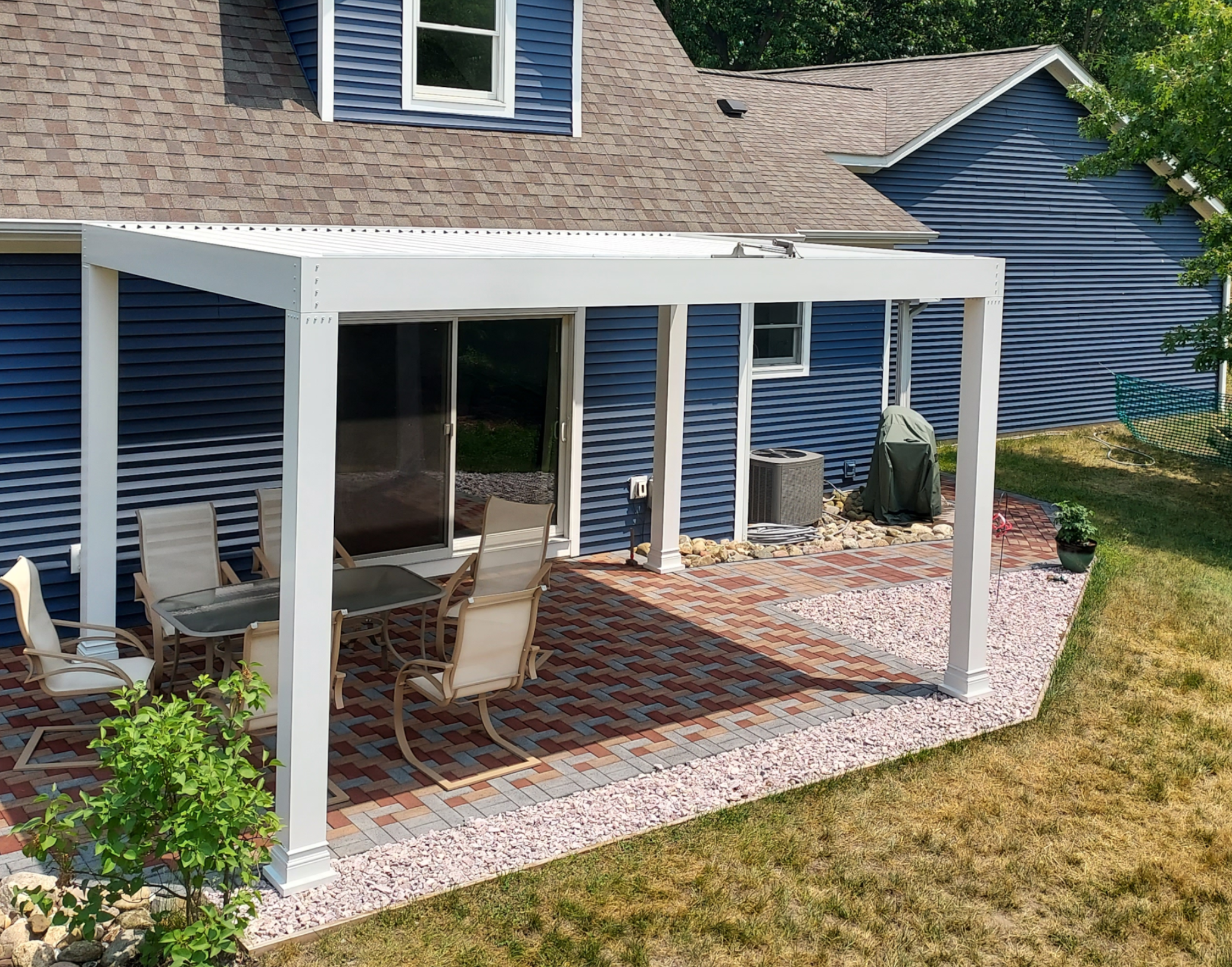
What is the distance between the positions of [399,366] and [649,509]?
2.81 m

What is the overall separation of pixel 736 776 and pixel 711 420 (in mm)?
5456

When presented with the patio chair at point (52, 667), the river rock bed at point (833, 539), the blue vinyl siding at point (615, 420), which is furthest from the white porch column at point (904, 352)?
the patio chair at point (52, 667)

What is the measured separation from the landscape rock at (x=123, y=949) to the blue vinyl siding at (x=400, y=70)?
22.4 ft

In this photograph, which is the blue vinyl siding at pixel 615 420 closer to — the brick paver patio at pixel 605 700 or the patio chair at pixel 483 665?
the brick paver patio at pixel 605 700

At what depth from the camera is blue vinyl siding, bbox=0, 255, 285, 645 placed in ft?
29.1

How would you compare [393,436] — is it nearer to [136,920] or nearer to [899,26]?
[136,920]

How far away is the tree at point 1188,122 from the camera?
45.8 ft

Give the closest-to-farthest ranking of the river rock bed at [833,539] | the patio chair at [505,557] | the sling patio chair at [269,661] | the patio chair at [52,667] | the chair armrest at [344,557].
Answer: the sling patio chair at [269,661]
the patio chair at [52,667]
the patio chair at [505,557]
the chair armrest at [344,557]
the river rock bed at [833,539]

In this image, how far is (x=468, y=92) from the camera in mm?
11141

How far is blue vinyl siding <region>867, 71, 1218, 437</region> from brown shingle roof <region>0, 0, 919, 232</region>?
17.7 feet

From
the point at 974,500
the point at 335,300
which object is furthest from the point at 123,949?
the point at 974,500

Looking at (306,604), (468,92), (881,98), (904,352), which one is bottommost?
(306,604)

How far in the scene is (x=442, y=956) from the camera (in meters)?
5.58

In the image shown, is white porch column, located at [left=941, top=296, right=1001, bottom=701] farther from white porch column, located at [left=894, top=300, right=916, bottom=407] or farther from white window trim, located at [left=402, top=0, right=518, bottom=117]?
white porch column, located at [left=894, top=300, right=916, bottom=407]
